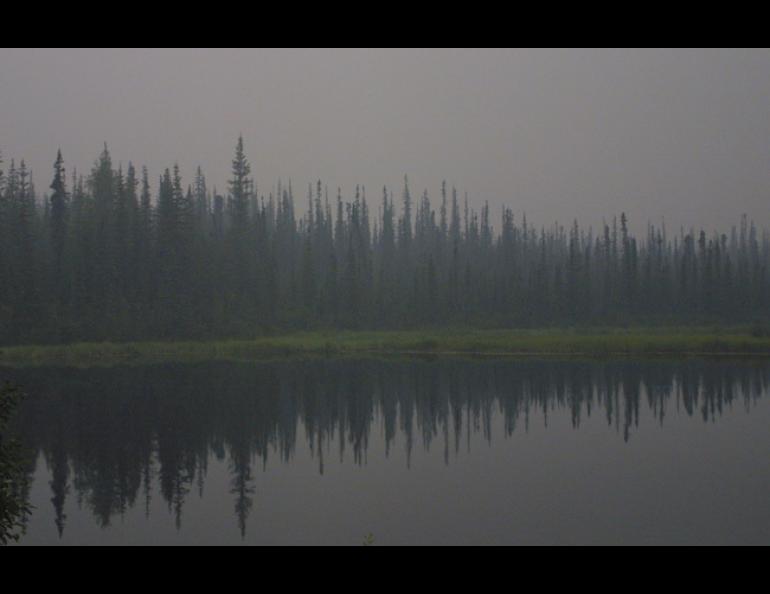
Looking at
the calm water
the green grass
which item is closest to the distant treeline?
the green grass

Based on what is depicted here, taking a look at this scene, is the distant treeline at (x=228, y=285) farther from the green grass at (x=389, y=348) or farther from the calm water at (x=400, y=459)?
the calm water at (x=400, y=459)

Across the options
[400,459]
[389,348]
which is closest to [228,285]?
[389,348]

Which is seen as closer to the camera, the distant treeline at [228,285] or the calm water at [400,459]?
the calm water at [400,459]

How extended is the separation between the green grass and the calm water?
989cm

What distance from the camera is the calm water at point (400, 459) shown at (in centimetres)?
1421

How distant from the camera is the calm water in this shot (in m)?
14.2

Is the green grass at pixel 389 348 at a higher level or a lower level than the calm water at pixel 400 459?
higher

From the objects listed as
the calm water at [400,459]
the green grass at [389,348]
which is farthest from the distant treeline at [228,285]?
the calm water at [400,459]

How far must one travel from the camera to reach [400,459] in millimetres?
20766

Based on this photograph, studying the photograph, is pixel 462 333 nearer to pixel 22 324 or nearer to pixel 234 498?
pixel 22 324

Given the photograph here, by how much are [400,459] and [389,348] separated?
111ft

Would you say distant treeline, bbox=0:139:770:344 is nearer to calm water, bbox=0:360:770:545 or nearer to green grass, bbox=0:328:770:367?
green grass, bbox=0:328:770:367

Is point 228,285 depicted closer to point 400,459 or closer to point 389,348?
point 389,348

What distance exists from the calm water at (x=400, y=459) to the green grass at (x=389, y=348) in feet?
32.5
